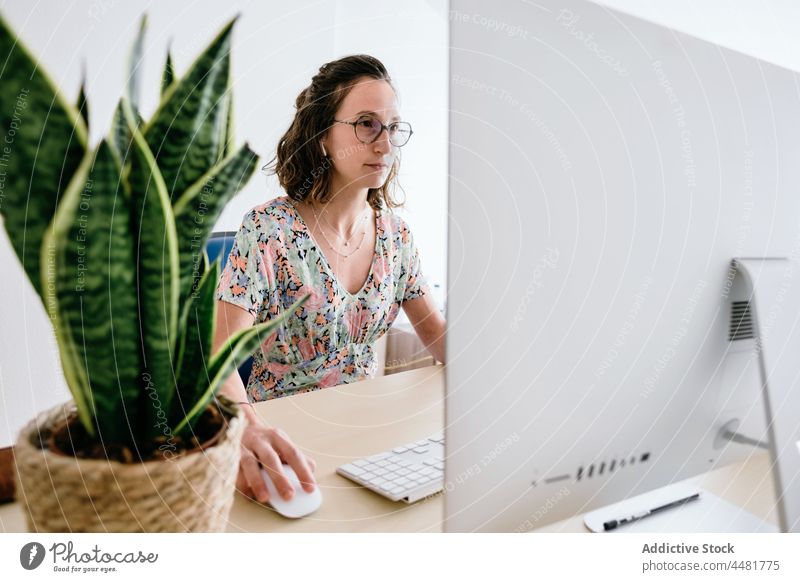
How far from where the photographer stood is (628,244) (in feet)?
1.22

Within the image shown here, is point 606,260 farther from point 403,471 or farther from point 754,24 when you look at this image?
point 754,24

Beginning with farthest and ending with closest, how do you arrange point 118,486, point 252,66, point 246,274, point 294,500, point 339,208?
point 252,66
point 339,208
point 246,274
point 294,500
point 118,486

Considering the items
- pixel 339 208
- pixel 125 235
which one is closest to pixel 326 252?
pixel 339 208

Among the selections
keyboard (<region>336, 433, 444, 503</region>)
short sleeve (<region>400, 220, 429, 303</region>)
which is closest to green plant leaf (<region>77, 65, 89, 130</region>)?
keyboard (<region>336, 433, 444, 503</region>)

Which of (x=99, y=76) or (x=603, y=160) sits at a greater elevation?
(x=99, y=76)

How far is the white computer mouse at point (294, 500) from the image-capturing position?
431mm

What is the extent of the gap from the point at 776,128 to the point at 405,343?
1.15 metres

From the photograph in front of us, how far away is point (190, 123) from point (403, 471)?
346 mm

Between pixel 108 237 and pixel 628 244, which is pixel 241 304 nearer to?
pixel 108 237

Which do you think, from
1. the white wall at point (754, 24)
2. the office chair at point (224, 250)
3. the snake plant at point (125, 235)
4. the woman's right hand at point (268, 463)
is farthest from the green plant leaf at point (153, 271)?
the white wall at point (754, 24)

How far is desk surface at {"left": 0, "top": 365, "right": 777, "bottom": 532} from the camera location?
1.42 feet

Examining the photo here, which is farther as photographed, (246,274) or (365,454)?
(246,274)

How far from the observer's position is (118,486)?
0.31 metres
